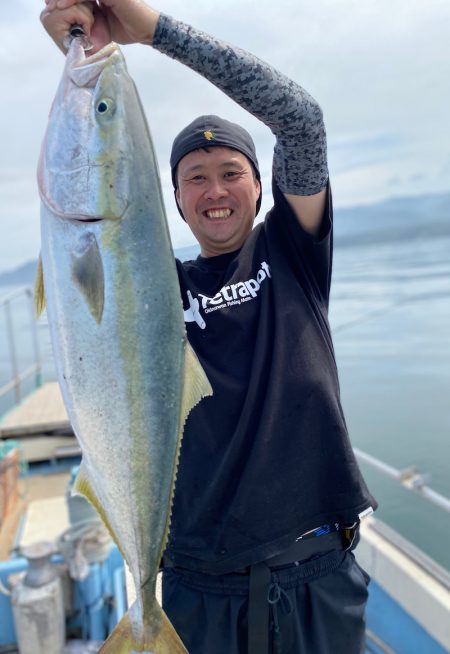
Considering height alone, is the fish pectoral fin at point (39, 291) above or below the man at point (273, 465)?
above

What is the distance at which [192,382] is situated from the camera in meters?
1.66

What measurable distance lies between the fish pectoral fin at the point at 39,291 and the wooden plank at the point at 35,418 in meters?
6.65

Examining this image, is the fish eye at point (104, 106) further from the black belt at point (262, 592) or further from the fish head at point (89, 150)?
the black belt at point (262, 592)

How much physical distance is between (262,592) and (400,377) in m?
10.1

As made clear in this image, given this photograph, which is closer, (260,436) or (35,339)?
(260,436)

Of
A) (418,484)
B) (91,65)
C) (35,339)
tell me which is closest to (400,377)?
(35,339)

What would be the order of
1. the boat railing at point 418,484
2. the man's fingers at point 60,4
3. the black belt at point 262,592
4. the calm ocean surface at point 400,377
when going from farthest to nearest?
the calm ocean surface at point 400,377
the boat railing at point 418,484
the black belt at point 262,592
the man's fingers at point 60,4

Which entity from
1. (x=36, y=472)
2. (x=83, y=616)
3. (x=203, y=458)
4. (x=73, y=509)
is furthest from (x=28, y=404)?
(x=203, y=458)

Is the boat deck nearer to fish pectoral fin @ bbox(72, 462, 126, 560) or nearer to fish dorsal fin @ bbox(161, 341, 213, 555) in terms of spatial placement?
fish pectoral fin @ bbox(72, 462, 126, 560)

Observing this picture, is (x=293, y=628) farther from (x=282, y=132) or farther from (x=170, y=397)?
(x=282, y=132)

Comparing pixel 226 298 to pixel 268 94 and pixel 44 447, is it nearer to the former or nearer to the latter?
pixel 268 94

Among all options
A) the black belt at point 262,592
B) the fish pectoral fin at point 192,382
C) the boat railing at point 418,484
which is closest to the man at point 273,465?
the black belt at point 262,592

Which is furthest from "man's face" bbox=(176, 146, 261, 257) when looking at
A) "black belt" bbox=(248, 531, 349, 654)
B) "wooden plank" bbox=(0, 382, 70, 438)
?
"wooden plank" bbox=(0, 382, 70, 438)

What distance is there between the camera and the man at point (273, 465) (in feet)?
6.54
